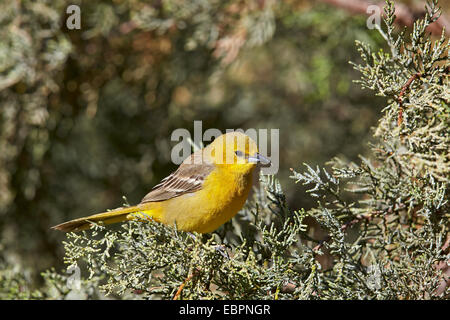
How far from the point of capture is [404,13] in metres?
3.25

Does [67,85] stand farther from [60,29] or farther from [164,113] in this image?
[164,113]

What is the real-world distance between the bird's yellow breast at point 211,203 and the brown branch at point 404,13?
153 cm

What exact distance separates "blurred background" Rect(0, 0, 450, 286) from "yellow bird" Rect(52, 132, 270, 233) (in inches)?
43.2

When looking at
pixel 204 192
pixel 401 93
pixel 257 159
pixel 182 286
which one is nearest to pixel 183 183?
pixel 204 192

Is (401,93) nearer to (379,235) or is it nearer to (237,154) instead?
(379,235)

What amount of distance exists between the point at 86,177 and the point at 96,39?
144cm

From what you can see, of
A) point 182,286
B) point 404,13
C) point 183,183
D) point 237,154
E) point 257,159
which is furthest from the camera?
point 183,183

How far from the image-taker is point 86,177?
194 inches

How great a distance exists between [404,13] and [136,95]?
2.79m

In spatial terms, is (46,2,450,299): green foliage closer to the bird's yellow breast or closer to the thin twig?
the thin twig

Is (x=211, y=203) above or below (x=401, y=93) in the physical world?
below

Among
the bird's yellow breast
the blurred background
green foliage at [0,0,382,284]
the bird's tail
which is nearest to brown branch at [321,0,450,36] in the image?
the blurred background

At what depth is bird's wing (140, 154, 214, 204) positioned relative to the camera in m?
3.59
